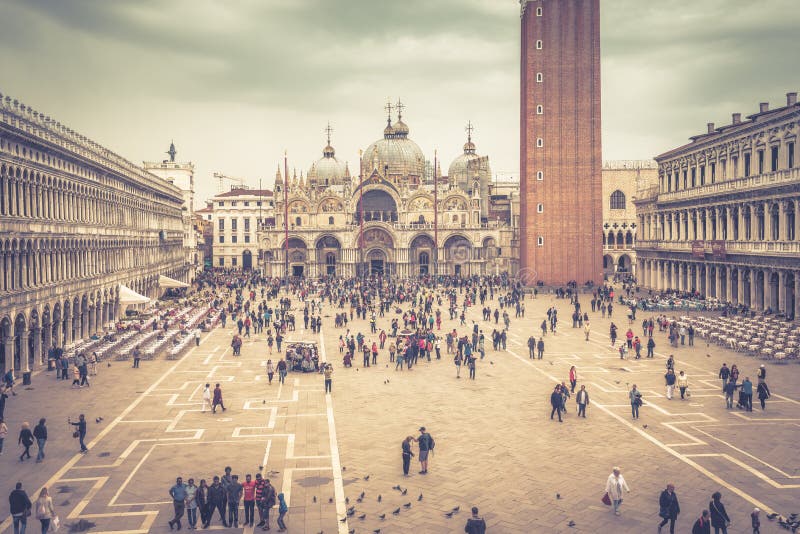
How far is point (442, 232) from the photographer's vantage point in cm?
8850

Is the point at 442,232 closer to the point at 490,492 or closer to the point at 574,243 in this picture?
the point at 574,243

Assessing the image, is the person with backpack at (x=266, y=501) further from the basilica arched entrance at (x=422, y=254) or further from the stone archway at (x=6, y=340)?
the basilica arched entrance at (x=422, y=254)

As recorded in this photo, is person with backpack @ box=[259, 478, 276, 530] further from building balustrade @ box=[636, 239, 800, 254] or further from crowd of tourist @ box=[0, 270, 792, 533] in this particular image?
building balustrade @ box=[636, 239, 800, 254]

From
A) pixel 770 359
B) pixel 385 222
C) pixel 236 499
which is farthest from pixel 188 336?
pixel 385 222

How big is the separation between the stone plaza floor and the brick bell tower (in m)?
38.3

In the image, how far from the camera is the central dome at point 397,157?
326ft

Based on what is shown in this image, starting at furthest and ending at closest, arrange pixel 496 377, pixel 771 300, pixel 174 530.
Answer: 1. pixel 771 300
2. pixel 496 377
3. pixel 174 530

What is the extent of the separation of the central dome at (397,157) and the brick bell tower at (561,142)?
32.7m

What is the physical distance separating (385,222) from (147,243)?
3761 cm

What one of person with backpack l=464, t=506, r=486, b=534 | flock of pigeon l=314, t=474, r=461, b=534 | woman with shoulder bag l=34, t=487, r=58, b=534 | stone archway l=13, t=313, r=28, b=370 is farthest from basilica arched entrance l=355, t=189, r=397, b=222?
person with backpack l=464, t=506, r=486, b=534

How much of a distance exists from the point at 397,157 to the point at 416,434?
85148 millimetres

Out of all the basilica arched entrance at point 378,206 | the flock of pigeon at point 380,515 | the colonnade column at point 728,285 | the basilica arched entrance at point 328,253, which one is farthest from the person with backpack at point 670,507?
the basilica arched entrance at point 378,206

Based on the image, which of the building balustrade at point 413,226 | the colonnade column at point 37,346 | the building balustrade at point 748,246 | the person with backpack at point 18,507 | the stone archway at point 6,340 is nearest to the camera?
the person with backpack at point 18,507

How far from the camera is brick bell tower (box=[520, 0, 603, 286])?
2589 inches
